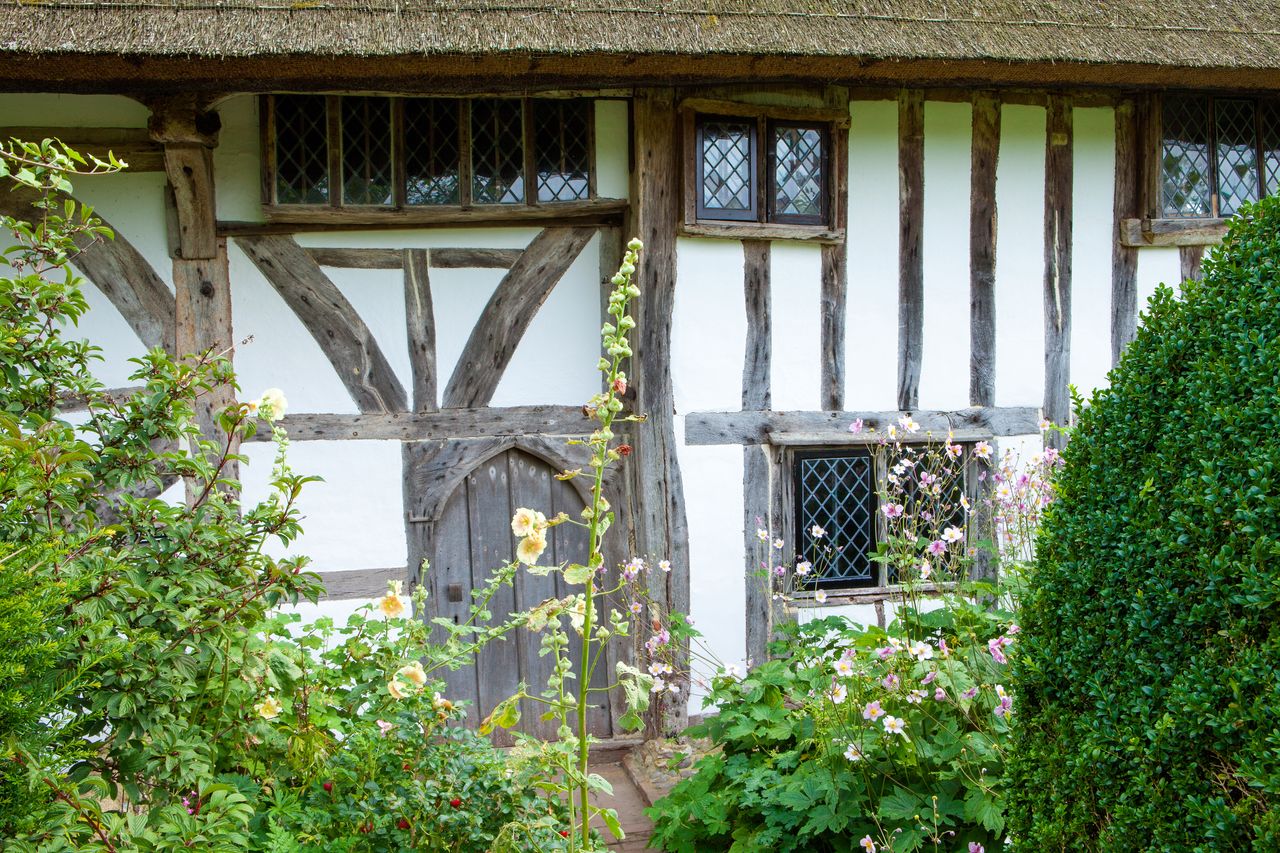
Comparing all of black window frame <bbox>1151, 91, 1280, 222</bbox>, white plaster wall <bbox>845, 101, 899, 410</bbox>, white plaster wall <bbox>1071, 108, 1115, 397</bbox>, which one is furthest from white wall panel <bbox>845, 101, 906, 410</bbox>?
black window frame <bbox>1151, 91, 1280, 222</bbox>

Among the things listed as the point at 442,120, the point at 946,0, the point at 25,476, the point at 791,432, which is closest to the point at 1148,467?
the point at 25,476

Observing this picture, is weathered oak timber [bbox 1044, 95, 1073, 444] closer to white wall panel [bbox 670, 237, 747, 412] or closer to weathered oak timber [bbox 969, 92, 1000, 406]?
weathered oak timber [bbox 969, 92, 1000, 406]

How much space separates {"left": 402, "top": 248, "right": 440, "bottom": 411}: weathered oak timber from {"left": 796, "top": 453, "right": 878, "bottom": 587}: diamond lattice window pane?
211cm

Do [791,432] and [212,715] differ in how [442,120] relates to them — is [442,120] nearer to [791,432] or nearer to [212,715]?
[791,432]

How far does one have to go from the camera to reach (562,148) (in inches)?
223

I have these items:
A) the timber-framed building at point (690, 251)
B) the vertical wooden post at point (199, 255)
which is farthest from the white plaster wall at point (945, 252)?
the vertical wooden post at point (199, 255)

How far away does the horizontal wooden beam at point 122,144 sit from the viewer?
17.1 feet

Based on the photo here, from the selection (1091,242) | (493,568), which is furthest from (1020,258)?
(493,568)

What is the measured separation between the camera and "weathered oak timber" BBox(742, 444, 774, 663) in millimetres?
5652

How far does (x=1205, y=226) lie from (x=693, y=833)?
4.64 m

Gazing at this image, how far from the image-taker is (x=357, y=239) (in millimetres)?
5562

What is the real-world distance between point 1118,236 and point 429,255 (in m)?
4.00

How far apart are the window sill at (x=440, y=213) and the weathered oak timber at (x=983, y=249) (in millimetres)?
2019

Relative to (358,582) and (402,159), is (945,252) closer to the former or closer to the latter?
(402,159)
